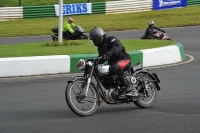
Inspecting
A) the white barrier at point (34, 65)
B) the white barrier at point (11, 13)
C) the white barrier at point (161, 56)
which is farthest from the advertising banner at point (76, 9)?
the white barrier at point (34, 65)

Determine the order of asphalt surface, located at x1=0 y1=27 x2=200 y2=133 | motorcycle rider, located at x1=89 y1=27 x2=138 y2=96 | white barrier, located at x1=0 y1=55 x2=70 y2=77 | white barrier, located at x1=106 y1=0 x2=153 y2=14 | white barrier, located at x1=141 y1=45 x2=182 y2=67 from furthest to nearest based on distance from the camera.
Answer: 1. white barrier, located at x1=106 y1=0 x2=153 y2=14
2. white barrier, located at x1=141 y1=45 x2=182 y2=67
3. white barrier, located at x1=0 y1=55 x2=70 y2=77
4. motorcycle rider, located at x1=89 y1=27 x2=138 y2=96
5. asphalt surface, located at x1=0 y1=27 x2=200 y2=133

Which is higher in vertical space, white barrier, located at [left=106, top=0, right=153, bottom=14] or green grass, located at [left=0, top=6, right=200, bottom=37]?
white barrier, located at [left=106, top=0, right=153, bottom=14]

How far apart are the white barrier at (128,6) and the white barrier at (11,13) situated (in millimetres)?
5886

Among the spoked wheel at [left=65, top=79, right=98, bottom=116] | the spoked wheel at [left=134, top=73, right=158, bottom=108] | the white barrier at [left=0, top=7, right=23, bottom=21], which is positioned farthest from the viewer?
the white barrier at [left=0, top=7, right=23, bottom=21]

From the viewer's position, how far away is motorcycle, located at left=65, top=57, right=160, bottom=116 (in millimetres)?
8562

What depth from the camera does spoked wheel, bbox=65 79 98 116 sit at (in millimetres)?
8445

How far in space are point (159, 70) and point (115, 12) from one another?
22845mm

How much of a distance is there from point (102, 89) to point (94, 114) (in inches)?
16.9

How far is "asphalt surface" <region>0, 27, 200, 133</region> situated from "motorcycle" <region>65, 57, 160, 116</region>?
0.55ft

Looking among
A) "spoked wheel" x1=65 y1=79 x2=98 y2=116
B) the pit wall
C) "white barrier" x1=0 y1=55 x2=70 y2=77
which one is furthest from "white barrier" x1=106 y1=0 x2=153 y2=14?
"spoked wheel" x1=65 y1=79 x2=98 y2=116

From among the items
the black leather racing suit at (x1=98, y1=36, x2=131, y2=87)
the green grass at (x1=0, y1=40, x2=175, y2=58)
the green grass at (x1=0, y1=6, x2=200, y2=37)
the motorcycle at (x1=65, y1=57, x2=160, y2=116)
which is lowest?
the green grass at (x1=0, y1=6, x2=200, y2=37)

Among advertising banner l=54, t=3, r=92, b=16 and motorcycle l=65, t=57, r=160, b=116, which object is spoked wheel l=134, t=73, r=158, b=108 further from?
advertising banner l=54, t=3, r=92, b=16

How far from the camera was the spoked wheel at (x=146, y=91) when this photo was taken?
30.7ft

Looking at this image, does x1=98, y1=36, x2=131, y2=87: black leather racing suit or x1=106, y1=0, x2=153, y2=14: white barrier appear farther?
x1=106, y1=0, x2=153, y2=14: white barrier
